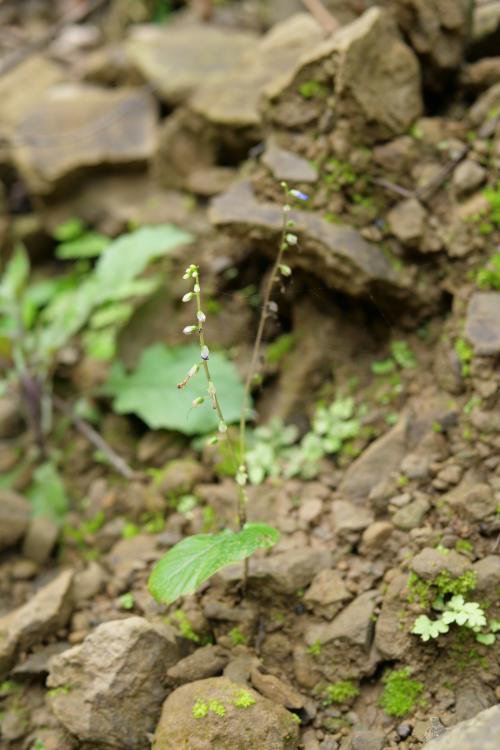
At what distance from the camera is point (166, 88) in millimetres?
5297

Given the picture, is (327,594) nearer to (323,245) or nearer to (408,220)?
(323,245)

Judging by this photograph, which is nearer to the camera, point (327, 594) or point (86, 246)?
point (327, 594)

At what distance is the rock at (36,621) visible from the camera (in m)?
3.02

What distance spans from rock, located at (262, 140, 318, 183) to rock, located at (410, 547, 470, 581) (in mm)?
1898

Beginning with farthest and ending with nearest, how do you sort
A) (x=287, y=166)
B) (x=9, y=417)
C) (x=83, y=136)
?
(x=83, y=136), (x=9, y=417), (x=287, y=166)

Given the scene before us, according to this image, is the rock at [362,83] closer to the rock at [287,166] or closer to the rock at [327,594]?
the rock at [287,166]

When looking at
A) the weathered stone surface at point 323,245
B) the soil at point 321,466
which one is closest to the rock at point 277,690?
the soil at point 321,466

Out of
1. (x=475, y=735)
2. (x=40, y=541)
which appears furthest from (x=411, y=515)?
(x=40, y=541)

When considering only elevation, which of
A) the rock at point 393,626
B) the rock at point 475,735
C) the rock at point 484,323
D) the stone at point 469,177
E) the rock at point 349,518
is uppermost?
the stone at point 469,177

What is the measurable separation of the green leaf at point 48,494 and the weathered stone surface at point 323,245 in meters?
1.72

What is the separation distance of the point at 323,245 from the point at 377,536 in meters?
1.37

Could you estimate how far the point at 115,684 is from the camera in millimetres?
2617

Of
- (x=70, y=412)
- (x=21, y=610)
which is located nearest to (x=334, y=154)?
(x=70, y=412)

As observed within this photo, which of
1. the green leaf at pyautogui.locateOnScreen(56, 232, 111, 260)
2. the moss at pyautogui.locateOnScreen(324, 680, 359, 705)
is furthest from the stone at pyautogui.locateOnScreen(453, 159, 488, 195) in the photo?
the green leaf at pyautogui.locateOnScreen(56, 232, 111, 260)
